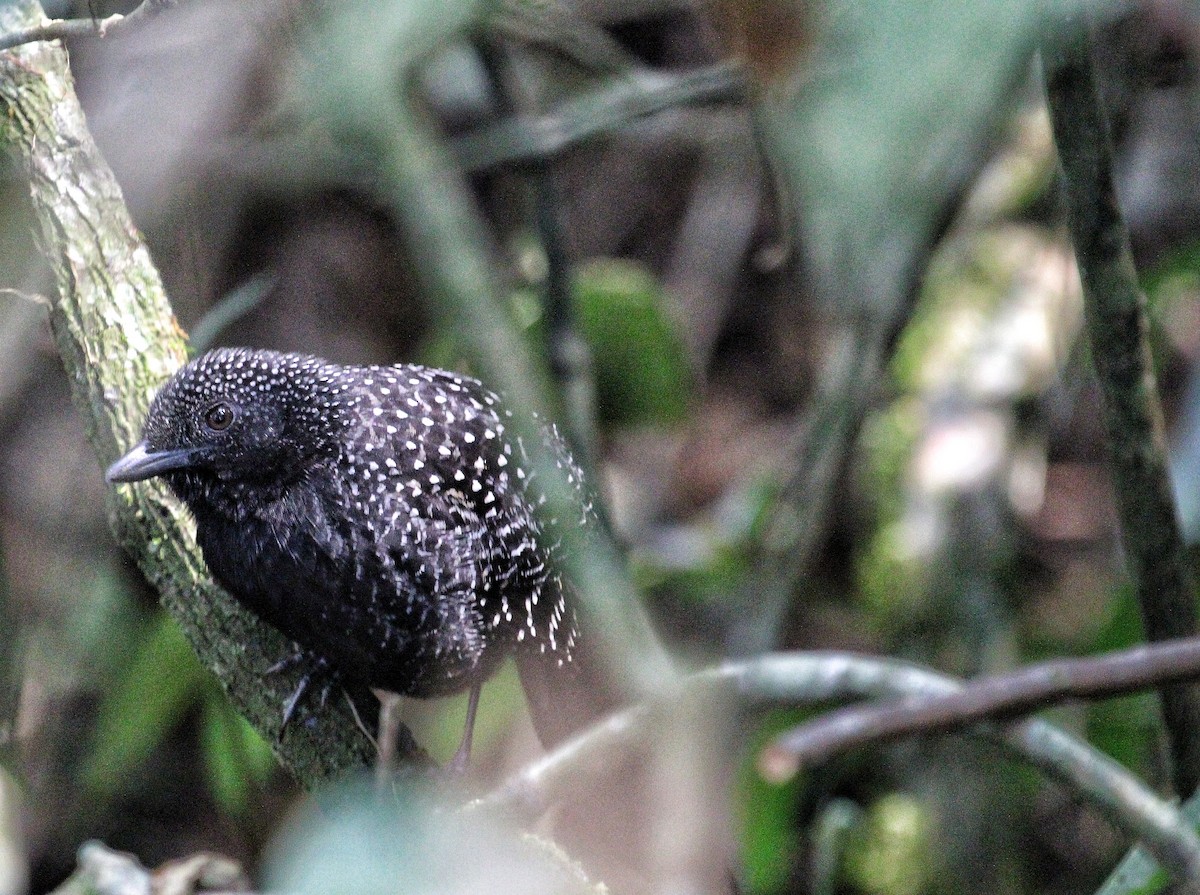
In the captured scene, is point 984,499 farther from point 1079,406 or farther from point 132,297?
point 132,297

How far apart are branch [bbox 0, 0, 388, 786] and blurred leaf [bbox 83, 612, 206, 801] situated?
35.9 inches

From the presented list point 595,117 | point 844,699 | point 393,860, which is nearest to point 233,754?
point 595,117

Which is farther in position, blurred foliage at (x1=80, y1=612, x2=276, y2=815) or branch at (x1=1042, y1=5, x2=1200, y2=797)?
blurred foliage at (x1=80, y1=612, x2=276, y2=815)

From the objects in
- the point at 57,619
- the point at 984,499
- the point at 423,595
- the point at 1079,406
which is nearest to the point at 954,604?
the point at 984,499

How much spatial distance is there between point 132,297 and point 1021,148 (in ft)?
11.6

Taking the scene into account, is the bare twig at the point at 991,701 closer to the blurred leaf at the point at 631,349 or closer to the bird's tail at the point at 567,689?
the bird's tail at the point at 567,689

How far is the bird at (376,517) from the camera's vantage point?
9.96ft

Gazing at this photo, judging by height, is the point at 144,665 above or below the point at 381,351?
below

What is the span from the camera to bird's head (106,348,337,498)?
3041 millimetres

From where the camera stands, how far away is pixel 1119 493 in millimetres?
2873

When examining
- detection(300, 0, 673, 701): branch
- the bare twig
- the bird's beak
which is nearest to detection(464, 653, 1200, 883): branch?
detection(300, 0, 673, 701): branch

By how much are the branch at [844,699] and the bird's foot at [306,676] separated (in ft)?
4.14

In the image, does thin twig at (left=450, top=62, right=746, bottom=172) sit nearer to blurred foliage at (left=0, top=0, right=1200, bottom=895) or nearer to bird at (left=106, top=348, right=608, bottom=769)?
blurred foliage at (left=0, top=0, right=1200, bottom=895)

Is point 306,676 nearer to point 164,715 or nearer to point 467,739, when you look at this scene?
point 467,739
